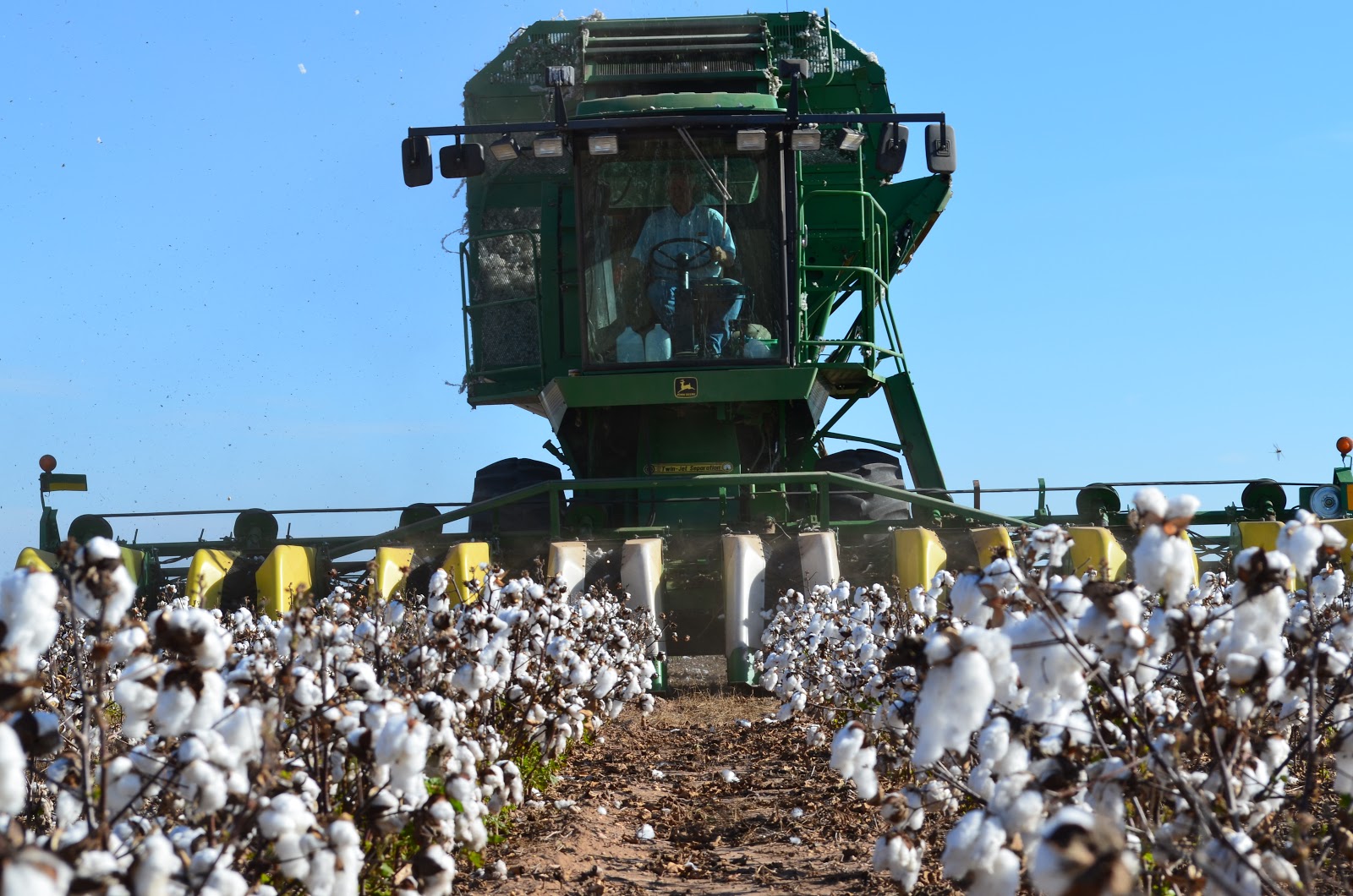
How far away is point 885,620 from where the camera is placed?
7.77 m

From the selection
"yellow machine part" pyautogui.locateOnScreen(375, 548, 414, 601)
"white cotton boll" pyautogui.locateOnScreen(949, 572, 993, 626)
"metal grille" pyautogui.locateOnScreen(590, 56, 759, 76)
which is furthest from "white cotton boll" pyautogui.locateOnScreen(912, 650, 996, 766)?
"metal grille" pyautogui.locateOnScreen(590, 56, 759, 76)

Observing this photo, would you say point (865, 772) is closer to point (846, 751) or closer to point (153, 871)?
point (846, 751)

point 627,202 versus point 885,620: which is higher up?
point 627,202

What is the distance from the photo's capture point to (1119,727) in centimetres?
374

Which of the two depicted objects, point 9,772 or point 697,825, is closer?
point 9,772

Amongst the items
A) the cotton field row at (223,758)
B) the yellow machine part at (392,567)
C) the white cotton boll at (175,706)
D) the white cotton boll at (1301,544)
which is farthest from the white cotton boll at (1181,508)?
the yellow machine part at (392,567)

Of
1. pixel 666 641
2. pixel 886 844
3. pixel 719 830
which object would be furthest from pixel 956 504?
pixel 886 844

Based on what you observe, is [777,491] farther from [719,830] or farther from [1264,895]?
[1264,895]

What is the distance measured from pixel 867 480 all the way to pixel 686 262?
2361mm

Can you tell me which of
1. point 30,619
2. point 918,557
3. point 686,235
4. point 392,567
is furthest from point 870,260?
point 30,619

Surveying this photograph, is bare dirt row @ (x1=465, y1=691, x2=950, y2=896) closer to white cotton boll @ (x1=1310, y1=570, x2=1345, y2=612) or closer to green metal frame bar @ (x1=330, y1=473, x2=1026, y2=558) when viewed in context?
white cotton boll @ (x1=1310, y1=570, x2=1345, y2=612)

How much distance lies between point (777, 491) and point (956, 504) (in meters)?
1.40

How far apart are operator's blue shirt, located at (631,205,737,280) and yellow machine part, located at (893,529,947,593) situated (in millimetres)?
2473

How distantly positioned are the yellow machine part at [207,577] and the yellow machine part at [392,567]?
1.18m
